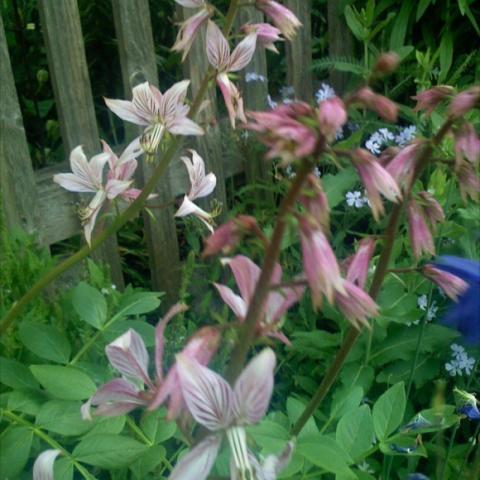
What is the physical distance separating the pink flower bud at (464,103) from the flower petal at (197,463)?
0.44 metres

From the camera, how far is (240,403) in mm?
854

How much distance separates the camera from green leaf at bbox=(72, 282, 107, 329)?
1586 mm

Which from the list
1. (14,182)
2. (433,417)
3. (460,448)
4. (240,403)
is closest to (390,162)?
(240,403)

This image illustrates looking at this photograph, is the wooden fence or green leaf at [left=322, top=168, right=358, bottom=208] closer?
green leaf at [left=322, top=168, right=358, bottom=208]

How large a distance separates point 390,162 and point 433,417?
2.40 ft

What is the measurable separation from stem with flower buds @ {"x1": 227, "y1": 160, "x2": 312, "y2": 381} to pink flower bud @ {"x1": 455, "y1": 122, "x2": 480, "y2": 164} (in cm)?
25

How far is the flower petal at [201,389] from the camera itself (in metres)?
0.83

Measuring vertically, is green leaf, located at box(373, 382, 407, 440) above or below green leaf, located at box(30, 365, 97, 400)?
below

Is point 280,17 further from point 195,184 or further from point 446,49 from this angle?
point 446,49

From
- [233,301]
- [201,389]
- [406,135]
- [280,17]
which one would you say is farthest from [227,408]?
[406,135]

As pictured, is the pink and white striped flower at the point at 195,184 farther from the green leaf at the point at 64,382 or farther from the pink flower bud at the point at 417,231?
the pink flower bud at the point at 417,231

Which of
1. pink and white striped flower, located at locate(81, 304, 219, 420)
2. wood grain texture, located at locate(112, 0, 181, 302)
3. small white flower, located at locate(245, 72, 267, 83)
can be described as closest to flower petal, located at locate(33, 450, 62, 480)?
pink and white striped flower, located at locate(81, 304, 219, 420)

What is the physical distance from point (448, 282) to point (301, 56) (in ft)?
8.54

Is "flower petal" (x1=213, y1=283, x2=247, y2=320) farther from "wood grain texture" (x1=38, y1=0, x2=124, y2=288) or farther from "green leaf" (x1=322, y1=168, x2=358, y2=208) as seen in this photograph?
"wood grain texture" (x1=38, y1=0, x2=124, y2=288)
